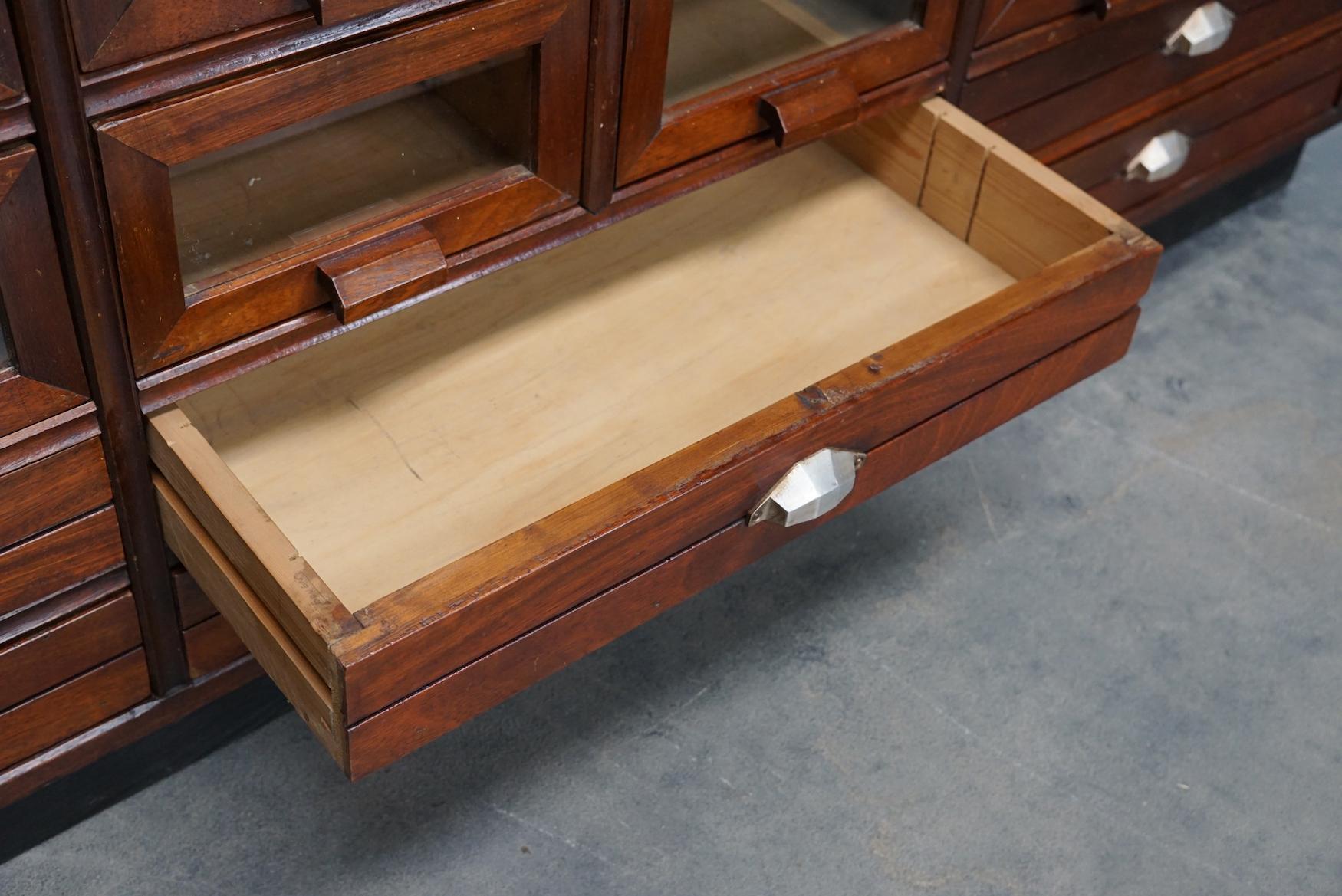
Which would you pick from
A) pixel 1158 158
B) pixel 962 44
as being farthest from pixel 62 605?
pixel 1158 158

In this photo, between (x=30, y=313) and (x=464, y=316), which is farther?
(x=464, y=316)

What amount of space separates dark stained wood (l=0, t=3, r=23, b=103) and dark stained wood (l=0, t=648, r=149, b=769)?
47 cm

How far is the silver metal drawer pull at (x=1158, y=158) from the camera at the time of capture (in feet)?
5.20

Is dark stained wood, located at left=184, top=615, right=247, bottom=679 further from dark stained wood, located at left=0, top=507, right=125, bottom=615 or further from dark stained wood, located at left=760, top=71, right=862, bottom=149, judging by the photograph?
dark stained wood, located at left=760, top=71, right=862, bottom=149

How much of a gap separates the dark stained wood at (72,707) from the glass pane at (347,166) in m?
0.34

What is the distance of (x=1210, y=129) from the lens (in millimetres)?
1661

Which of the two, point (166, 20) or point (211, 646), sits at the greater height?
point (166, 20)

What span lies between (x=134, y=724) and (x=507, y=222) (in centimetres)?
47

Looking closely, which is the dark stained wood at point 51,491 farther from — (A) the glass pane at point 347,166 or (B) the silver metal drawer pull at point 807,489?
(B) the silver metal drawer pull at point 807,489

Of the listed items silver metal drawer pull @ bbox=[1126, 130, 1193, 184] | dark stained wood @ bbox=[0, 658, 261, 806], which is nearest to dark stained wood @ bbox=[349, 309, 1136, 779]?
dark stained wood @ bbox=[0, 658, 261, 806]

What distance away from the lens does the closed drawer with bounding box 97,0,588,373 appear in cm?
87

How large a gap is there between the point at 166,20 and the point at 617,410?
1.45 ft

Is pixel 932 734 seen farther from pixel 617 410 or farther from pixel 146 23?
pixel 146 23

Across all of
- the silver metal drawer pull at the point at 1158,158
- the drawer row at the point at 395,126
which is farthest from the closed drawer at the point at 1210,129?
the drawer row at the point at 395,126
